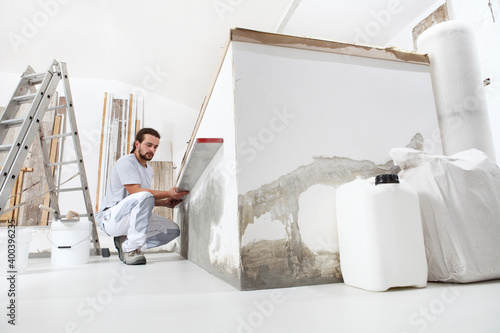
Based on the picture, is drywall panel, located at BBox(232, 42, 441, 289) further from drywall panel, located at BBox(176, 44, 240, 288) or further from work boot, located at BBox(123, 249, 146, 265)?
work boot, located at BBox(123, 249, 146, 265)

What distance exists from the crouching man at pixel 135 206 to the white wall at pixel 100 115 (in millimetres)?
2474

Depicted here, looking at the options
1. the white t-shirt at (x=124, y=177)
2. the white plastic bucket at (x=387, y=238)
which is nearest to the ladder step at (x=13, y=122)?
the white t-shirt at (x=124, y=177)

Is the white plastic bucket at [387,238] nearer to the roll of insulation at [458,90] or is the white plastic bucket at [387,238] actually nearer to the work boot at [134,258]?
the roll of insulation at [458,90]

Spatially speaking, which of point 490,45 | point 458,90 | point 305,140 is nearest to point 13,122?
point 305,140


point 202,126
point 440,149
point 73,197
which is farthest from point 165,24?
point 440,149

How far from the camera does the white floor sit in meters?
0.65

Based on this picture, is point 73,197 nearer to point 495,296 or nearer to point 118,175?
point 118,175

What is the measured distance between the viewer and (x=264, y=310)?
2.57ft

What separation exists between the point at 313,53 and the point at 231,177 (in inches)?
27.0

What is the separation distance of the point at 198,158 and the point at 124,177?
3.79 ft

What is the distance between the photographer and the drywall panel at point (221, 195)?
1.21m

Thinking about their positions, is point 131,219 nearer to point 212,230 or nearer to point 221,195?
point 212,230

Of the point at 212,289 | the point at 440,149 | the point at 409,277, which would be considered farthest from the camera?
the point at 440,149

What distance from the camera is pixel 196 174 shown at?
2.13 meters
